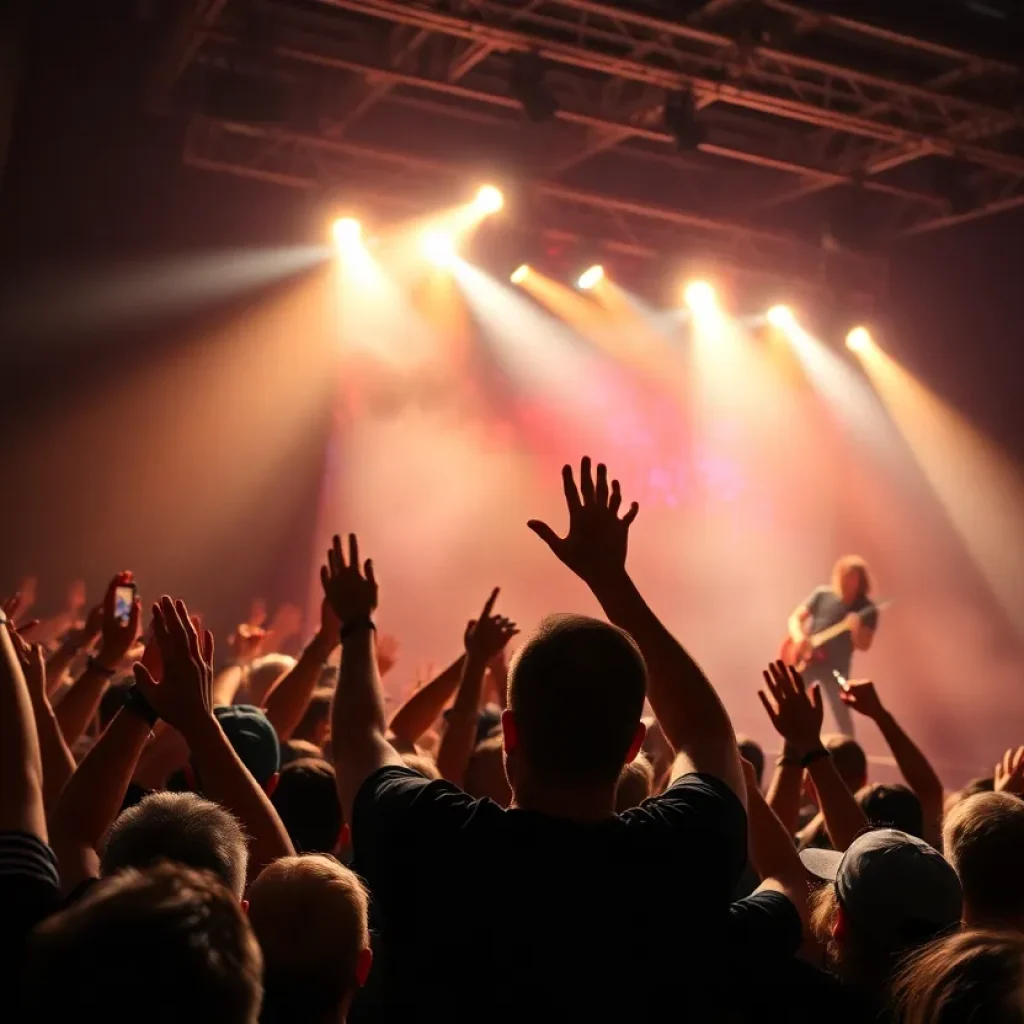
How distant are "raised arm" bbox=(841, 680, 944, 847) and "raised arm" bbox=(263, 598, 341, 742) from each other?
1.49 m

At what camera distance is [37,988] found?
99 centimetres

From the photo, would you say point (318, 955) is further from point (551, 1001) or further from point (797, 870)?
point (797, 870)

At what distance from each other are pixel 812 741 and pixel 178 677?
147cm

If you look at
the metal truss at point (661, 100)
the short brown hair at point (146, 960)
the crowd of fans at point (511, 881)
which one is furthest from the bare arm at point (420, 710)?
the metal truss at point (661, 100)

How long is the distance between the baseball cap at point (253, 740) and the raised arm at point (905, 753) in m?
1.65

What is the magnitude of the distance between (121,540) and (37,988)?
10.2 meters

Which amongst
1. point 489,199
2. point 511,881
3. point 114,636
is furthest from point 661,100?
point 511,881

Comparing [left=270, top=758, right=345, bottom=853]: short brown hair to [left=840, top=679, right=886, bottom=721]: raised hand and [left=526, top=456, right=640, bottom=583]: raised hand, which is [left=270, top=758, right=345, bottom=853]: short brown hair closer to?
[left=526, top=456, right=640, bottom=583]: raised hand

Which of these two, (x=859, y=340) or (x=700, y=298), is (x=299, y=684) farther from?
(x=859, y=340)

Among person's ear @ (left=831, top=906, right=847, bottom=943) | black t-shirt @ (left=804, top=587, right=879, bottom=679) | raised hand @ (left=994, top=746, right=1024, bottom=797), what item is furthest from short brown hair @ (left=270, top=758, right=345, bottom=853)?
black t-shirt @ (left=804, top=587, right=879, bottom=679)

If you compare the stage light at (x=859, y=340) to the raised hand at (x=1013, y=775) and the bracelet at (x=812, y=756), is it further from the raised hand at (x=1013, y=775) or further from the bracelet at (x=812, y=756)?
the bracelet at (x=812, y=756)

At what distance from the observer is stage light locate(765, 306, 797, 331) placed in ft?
40.8

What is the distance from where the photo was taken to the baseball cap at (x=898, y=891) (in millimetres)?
2000

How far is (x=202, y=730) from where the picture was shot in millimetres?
1961
